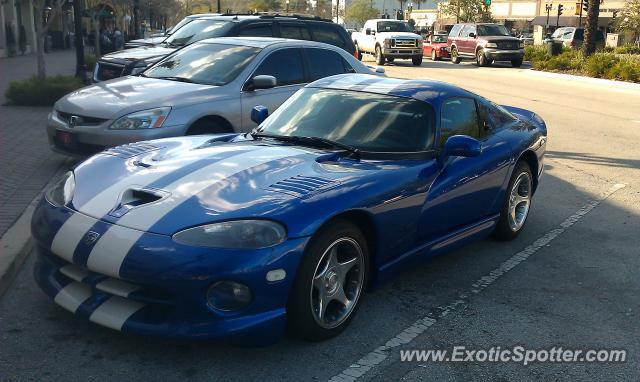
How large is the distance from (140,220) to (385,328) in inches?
65.1

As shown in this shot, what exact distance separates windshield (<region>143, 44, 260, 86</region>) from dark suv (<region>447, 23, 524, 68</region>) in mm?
25780

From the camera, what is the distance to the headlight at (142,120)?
23.5 feet

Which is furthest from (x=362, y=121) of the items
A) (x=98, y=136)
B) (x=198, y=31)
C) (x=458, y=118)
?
(x=198, y=31)

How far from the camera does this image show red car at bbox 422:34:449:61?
3816cm

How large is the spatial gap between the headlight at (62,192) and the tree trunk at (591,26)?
27166 mm

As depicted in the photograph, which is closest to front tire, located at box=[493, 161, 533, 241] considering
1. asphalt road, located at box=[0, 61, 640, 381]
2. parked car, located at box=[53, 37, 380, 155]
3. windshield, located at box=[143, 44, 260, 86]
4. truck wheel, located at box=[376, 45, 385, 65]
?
asphalt road, located at box=[0, 61, 640, 381]

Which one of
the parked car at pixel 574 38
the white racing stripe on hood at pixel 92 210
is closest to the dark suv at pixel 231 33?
the white racing stripe on hood at pixel 92 210

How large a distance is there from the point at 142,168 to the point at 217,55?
445cm

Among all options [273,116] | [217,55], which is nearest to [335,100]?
[273,116]

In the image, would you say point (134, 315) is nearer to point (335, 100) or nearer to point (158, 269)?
point (158, 269)

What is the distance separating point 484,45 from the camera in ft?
106

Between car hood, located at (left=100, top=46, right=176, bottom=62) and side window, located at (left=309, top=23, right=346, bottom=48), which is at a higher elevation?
side window, located at (left=309, top=23, right=346, bottom=48)

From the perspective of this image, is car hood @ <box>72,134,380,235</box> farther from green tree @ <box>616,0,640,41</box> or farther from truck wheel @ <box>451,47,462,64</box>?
green tree @ <box>616,0,640,41</box>

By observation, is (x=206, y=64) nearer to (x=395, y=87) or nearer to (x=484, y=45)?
(x=395, y=87)
